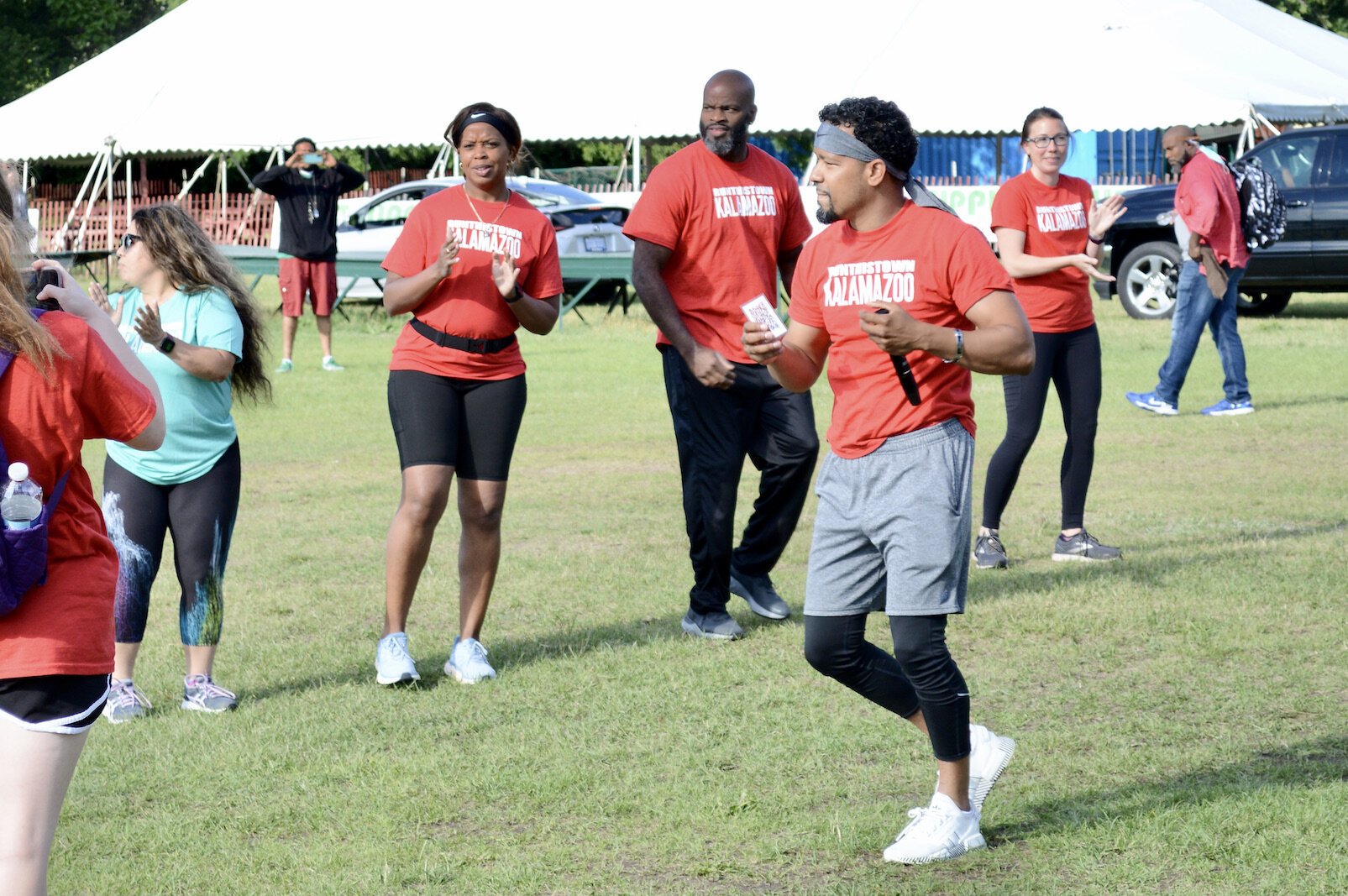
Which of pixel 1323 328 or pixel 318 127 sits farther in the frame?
pixel 318 127

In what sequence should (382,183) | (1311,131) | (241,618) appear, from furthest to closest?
(382,183) < (1311,131) < (241,618)

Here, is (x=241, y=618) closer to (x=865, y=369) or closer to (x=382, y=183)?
(x=865, y=369)

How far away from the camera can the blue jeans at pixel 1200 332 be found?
1266 cm

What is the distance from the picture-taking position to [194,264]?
5594 millimetres

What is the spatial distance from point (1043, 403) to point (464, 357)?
10.3 feet

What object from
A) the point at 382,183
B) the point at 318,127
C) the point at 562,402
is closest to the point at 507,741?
the point at 562,402

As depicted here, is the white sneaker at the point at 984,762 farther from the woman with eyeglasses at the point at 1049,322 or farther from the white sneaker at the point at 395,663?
the woman with eyeglasses at the point at 1049,322

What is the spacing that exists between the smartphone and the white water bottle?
12.9 inches

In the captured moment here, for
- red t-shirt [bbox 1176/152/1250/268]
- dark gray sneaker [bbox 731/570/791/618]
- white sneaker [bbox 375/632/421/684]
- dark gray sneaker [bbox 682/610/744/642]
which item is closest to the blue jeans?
red t-shirt [bbox 1176/152/1250/268]

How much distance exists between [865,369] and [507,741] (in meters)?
1.91

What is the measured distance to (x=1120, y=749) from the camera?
5023mm

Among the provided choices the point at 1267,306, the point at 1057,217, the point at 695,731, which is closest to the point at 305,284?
the point at 1057,217

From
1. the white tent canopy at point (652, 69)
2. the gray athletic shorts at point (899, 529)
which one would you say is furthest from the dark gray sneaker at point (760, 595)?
the white tent canopy at point (652, 69)

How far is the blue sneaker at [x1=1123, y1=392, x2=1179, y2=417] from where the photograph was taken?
42.4 ft
